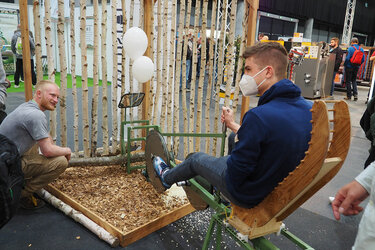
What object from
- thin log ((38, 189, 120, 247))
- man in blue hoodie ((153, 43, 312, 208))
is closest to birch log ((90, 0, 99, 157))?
thin log ((38, 189, 120, 247))

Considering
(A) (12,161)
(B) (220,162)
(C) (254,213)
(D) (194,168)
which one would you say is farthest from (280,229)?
(A) (12,161)

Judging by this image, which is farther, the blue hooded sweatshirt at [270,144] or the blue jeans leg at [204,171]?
the blue jeans leg at [204,171]

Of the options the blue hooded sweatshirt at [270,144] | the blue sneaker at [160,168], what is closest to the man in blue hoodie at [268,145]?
the blue hooded sweatshirt at [270,144]

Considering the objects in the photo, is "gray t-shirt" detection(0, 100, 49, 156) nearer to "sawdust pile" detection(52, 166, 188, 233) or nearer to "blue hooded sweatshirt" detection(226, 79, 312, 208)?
"sawdust pile" detection(52, 166, 188, 233)

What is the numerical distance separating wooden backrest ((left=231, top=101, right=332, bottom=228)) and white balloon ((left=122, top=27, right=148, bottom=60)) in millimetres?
2124

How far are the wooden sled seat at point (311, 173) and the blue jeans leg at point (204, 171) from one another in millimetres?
172

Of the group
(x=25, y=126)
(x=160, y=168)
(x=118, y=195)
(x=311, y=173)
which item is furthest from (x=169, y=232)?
(x=311, y=173)

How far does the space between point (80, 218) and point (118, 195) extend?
515 mm

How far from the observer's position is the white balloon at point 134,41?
10.9 ft

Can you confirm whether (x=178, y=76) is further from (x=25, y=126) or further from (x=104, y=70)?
(x=25, y=126)

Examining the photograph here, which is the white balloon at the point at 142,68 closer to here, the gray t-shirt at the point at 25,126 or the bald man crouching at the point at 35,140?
the bald man crouching at the point at 35,140

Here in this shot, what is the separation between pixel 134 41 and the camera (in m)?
3.35

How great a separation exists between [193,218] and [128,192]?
2.46 feet

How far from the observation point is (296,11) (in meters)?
21.5
